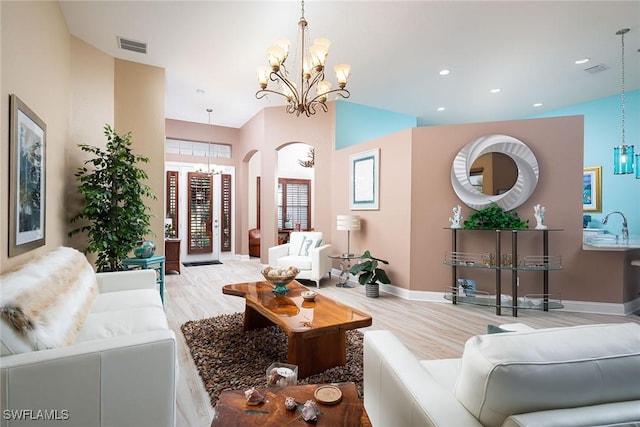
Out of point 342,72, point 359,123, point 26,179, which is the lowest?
point 26,179

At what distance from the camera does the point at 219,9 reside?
329cm

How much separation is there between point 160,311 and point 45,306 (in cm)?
87

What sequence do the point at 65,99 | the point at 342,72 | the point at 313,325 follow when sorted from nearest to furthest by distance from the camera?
the point at 313,325, the point at 342,72, the point at 65,99

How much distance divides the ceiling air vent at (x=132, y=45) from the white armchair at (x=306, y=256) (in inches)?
135

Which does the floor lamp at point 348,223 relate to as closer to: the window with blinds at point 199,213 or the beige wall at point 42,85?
the beige wall at point 42,85

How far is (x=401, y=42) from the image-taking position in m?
3.93

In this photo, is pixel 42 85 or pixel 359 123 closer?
pixel 42 85

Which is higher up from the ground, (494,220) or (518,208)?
(518,208)

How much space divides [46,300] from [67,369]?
1.60 feet

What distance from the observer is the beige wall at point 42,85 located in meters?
1.93

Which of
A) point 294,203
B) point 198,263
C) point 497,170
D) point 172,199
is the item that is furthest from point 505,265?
point 172,199

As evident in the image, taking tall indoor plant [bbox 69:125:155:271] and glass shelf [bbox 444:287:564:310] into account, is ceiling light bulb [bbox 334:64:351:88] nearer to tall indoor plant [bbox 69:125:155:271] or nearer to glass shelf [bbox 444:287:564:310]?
tall indoor plant [bbox 69:125:155:271]

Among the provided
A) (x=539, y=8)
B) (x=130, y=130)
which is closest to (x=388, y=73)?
(x=539, y=8)

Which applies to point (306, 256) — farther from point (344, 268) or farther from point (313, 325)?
point (313, 325)
